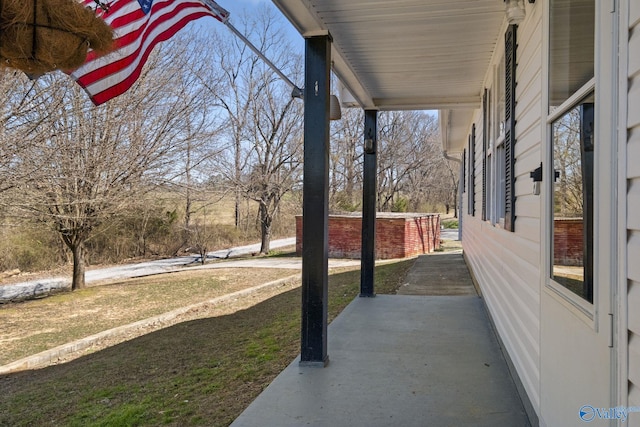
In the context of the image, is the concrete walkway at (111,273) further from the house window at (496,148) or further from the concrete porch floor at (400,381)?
the house window at (496,148)

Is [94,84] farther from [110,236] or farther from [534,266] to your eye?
[110,236]

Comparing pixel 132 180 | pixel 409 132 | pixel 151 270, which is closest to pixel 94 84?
pixel 132 180

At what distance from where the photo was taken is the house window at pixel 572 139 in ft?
5.57

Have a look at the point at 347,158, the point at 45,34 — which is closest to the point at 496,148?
the point at 45,34

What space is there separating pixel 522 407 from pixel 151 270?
1327 cm

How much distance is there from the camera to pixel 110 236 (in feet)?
53.9

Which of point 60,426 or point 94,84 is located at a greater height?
point 94,84

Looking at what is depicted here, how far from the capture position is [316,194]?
3920 millimetres

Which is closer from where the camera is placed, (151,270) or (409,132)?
(151,270)

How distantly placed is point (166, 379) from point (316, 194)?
8.50 feet

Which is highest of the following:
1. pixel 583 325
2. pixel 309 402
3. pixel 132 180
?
pixel 132 180

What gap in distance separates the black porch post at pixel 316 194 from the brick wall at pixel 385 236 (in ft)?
39.6

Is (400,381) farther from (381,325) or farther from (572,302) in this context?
(572,302)

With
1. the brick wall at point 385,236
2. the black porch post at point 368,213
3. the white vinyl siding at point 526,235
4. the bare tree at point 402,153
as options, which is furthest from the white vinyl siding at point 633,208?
the bare tree at point 402,153
